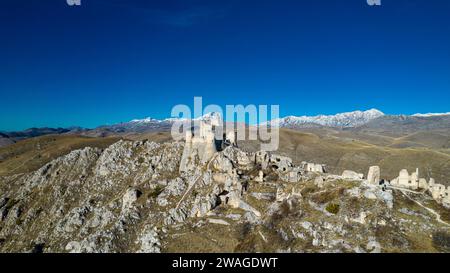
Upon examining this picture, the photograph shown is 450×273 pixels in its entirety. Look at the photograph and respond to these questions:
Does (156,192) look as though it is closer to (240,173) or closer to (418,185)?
(240,173)

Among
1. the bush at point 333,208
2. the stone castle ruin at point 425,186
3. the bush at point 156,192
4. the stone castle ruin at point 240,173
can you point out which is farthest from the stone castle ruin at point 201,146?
the stone castle ruin at point 425,186

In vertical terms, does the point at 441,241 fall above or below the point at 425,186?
below

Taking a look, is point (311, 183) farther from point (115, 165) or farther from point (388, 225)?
point (115, 165)

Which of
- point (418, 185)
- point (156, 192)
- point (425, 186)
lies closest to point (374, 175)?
point (418, 185)

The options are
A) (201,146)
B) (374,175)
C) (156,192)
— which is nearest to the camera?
(374,175)

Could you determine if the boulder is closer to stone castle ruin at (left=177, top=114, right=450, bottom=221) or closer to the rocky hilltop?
stone castle ruin at (left=177, top=114, right=450, bottom=221)

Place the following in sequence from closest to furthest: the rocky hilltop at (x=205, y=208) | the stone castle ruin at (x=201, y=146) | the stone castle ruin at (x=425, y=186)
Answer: the rocky hilltop at (x=205, y=208) → the stone castle ruin at (x=425, y=186) → the stone castle ruin at (x=201, y=146)

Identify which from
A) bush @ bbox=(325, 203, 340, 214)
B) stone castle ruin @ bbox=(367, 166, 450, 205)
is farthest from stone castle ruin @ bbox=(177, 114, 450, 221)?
bush @ bbox=(325, 203, 340, 214)

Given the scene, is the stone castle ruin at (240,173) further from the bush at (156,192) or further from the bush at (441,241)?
the bush at (441,241)
